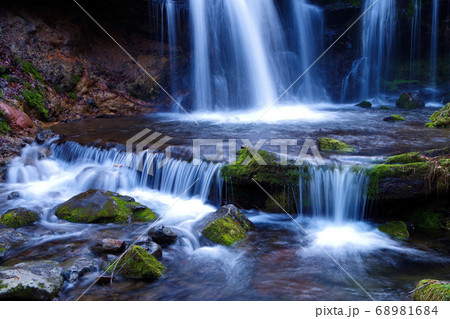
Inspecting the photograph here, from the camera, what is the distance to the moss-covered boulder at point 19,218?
5594 millimetres

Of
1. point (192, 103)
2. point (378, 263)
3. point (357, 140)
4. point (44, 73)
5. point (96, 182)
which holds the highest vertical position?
point (44, 73)

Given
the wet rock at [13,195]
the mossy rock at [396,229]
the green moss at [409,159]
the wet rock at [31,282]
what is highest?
the green moss at [409,159]

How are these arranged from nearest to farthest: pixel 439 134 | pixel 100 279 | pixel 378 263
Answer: pixel 100 279 < pixel 378 263 < pixel 439 134

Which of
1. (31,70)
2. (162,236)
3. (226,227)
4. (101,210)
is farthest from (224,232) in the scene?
(31,70)

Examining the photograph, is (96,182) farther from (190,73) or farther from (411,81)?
(411,81)

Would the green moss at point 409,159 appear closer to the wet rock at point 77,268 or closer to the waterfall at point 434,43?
the wet rock at point 77,268

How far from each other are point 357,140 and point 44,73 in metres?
10.5

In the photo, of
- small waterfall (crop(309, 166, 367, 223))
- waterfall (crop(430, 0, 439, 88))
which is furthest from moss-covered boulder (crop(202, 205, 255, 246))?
waterfall (crop(430, 0, 439, 88))

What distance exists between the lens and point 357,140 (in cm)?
800

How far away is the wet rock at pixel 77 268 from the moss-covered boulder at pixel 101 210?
1403mm

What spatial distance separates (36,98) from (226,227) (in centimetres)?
882

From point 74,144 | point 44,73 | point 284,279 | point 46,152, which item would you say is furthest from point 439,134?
point 44,73

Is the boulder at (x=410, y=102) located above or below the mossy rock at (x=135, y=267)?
above

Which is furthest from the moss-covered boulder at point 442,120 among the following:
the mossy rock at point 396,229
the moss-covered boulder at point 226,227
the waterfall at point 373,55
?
the waterfall at point 373,55
